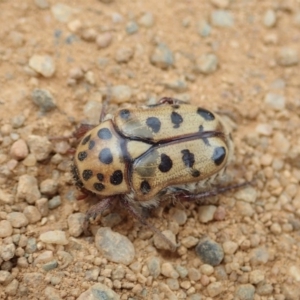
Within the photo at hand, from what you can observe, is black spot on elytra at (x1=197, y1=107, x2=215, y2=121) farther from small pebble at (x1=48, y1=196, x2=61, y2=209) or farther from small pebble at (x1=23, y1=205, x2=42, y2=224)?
small pebble at (x1=23, y1=205, x2=42, y2=224)

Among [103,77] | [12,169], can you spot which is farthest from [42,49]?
[12,169]

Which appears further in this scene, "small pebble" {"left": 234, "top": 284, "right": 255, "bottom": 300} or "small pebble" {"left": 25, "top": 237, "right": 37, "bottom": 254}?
"small pebble" {"left": 234, "top": 284, "right": 255, "bottom": 300}

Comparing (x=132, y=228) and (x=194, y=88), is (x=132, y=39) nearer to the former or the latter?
(x=194, y=88)

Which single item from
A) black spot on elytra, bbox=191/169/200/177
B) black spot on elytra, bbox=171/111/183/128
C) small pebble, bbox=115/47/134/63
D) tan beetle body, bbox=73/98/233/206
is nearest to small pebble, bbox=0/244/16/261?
tan beetle body, bbox=73/98/233/206

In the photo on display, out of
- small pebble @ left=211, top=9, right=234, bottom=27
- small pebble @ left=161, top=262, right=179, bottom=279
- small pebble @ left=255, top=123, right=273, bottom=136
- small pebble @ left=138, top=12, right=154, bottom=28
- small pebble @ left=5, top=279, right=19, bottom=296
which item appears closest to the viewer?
small pebble @ left=5, top=279, right=19, bottom=296

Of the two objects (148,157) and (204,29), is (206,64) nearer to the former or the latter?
(204,29)

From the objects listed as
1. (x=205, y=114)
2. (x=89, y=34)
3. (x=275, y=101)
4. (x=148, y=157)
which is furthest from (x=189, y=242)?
(x=89, y=34)

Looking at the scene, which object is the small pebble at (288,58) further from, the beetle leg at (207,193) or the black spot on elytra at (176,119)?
the black spot on elytra at (176,119)
